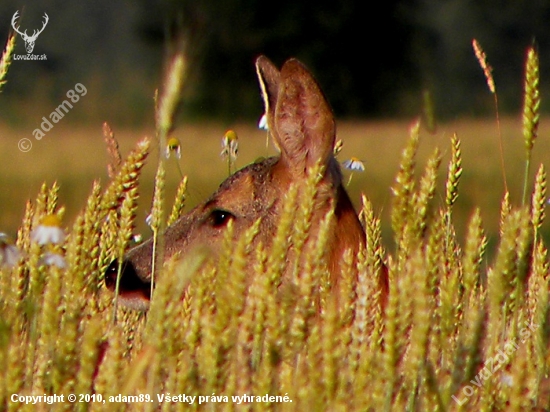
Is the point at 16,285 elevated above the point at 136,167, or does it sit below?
below

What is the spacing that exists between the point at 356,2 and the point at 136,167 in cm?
3934

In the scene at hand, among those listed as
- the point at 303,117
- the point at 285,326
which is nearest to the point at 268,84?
the point at 303,117

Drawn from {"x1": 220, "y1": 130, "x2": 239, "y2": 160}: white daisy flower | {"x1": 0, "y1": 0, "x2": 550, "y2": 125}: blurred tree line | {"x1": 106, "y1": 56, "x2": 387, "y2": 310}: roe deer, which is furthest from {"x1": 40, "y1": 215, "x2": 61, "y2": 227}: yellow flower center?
{"x1": 0, "y1": 0, "x2": 550, "y2": 125}: blurred tree line

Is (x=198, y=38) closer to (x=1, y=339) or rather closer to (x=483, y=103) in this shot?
(x=1, y=339)

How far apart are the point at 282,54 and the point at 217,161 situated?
1427cm

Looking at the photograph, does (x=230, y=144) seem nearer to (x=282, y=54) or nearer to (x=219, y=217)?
(x=219, y=217)

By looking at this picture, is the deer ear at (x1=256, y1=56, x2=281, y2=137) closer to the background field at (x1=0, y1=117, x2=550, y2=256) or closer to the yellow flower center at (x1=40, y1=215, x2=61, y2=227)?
the yellow flower center at (x1=40, y1=215, x2=61, y2=227)

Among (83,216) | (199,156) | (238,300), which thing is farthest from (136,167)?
(199,156)

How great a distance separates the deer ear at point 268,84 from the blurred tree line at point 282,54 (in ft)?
96.8

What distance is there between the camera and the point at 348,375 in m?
2.56

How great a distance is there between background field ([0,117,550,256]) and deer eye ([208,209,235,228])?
10896mm

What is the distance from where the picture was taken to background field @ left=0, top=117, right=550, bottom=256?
2003 centimetres

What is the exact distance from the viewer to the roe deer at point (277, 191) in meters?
4.43

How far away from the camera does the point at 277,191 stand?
4.87 metres
